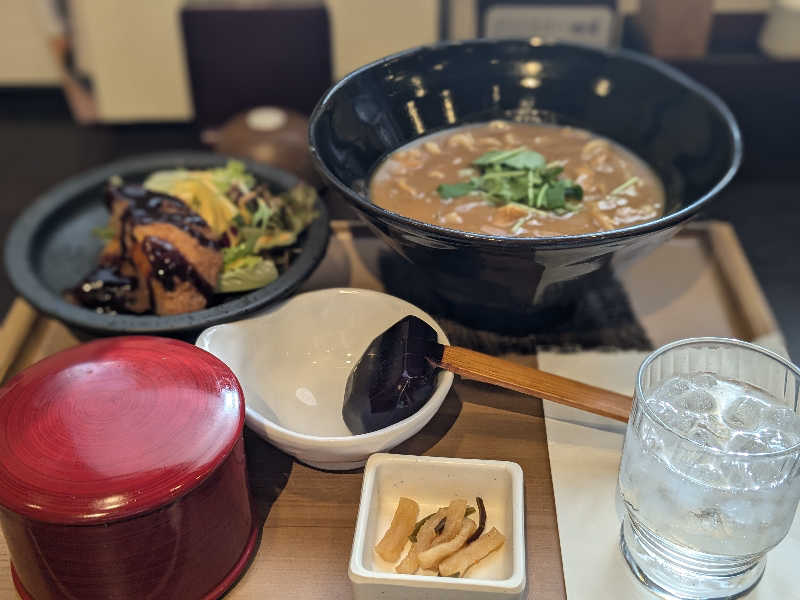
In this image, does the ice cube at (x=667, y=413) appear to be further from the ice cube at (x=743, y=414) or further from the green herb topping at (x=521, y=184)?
the green herb topping at (x=521, y=184)

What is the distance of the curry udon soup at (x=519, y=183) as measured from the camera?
1436 millimetres

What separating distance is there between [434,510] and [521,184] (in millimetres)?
609

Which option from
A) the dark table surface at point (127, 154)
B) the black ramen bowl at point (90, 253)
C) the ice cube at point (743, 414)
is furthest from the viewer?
the dark table surface at point (127, 154)

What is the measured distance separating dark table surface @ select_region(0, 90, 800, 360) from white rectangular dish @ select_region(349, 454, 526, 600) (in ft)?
3.48

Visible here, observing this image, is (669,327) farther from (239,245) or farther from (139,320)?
(139,320)

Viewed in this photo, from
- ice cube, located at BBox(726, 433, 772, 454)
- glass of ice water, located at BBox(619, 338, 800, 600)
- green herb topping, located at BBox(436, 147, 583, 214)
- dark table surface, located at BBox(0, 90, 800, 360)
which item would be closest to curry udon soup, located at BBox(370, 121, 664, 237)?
green herb topping, located at BBox(436, 147, 583, 214)

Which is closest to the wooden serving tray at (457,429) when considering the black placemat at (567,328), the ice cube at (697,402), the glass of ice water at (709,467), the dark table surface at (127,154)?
the black placemat at (567,328)

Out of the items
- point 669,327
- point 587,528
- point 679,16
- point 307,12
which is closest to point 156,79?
point 307,12

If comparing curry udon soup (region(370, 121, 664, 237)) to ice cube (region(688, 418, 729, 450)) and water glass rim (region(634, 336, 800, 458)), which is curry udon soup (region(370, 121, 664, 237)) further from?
ice cube (region(688, 418, 729, 450))

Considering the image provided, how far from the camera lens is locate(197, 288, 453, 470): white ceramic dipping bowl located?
1.25m

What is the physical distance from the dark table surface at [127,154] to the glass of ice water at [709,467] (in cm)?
89

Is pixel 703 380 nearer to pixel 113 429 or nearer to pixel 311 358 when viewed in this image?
pixel 311 358

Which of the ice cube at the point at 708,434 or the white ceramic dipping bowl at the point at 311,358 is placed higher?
the ice cube at the point at 708,434

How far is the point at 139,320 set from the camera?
4.50ft
